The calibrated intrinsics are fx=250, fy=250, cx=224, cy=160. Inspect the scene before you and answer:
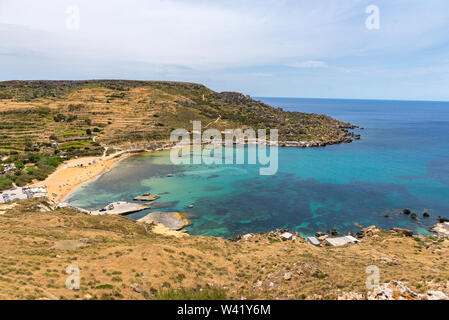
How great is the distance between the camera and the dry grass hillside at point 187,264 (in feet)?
50.3

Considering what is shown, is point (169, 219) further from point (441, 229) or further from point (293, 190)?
point (441, 229)

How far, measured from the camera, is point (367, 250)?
27.0m

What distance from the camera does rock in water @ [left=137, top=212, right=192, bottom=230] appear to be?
3612cm

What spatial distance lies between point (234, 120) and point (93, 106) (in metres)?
64.5

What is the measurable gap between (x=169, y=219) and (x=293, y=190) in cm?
2698

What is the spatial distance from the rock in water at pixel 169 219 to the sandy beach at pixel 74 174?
60.7ft

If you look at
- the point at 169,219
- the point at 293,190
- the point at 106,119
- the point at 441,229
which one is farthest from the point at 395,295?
the point at 106,119

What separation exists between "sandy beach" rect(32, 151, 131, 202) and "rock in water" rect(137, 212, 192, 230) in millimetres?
18508

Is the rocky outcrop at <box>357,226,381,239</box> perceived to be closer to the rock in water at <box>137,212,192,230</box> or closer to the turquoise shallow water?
the turquoise shallow water

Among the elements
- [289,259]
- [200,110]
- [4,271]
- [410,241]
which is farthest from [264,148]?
[4,271]

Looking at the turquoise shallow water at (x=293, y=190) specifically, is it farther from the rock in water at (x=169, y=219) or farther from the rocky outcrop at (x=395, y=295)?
the rocky outcrop at (x=395, y=295)

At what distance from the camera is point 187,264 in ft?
66.8

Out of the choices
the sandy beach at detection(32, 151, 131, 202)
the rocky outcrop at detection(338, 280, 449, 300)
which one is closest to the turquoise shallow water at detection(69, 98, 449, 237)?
the sandy beach at detection(32, 151, 131, 202)

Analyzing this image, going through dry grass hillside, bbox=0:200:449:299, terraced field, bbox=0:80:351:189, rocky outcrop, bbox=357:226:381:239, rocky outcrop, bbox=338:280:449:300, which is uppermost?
terraced field, bbox=0:80:351:189
